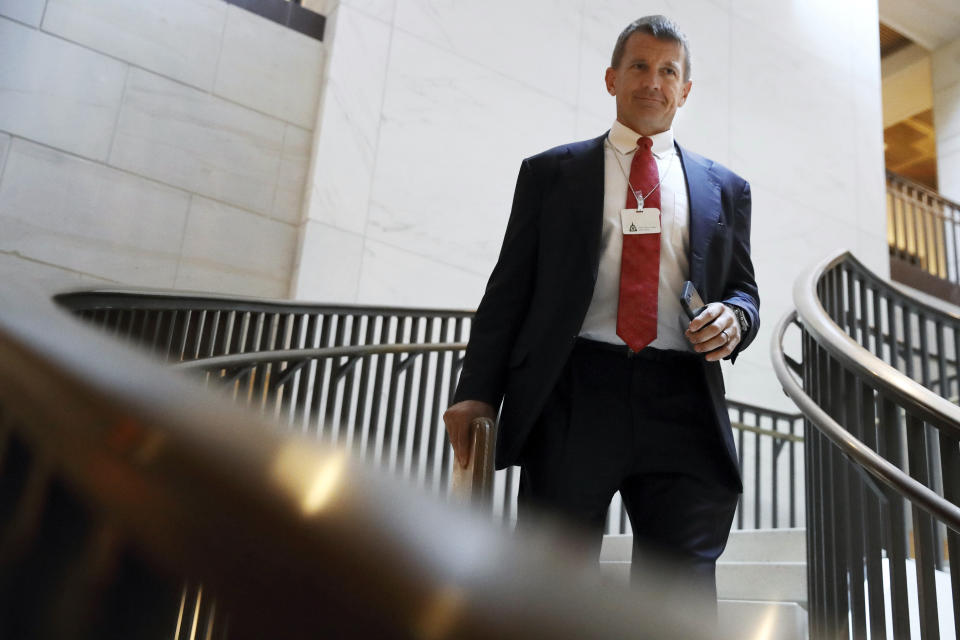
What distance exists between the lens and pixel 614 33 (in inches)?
285

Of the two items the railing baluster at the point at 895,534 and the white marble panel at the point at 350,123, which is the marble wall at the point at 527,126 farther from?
the railing baluster at the point at 895,534

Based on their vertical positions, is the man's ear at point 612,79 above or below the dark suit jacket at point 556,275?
above

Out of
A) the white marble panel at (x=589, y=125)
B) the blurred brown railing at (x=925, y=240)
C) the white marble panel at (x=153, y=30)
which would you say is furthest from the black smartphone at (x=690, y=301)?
the blurred brown railing at (x=925, y=240)

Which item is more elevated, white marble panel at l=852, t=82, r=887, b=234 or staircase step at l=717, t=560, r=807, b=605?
white marble panel at l=852, t=82, r=887, b=234

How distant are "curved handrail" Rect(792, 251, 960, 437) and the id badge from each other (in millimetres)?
699

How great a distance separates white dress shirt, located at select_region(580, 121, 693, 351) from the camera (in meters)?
1.69

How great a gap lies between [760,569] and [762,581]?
0.05m

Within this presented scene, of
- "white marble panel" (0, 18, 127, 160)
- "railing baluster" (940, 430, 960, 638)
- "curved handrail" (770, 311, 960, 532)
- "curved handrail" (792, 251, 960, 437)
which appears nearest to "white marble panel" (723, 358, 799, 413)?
"curved handrail" (792, 251, 960, 437)

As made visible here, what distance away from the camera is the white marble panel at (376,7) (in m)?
5.93

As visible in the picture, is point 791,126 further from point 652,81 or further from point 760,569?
point 652,81

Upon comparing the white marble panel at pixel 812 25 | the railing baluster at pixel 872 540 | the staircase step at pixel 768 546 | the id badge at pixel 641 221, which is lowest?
the staircase step at pixel 768 546

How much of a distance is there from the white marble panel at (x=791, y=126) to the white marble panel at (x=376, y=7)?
3.00 m

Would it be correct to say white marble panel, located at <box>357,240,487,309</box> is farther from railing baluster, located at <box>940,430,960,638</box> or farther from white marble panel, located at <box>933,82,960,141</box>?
white marble panel, located at <box>933,82,960,141</box>

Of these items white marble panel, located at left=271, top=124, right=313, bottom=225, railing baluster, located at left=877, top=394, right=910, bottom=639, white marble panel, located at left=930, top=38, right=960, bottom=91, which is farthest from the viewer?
white marble panel, located at left=930, top=38, right=960, bottom=91
